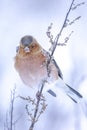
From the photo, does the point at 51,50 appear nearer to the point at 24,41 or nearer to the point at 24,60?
the point at 24,41

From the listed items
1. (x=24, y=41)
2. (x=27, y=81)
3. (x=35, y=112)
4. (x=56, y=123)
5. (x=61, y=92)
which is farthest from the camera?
(x=56, y=123)

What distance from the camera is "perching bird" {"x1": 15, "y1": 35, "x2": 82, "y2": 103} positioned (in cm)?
334

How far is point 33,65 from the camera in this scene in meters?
3.58

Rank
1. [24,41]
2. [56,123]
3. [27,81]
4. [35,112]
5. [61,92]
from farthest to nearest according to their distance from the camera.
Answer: [56,123] → [27,81] → [61,92] → [24,41] → [35,112]

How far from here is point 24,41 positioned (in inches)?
130

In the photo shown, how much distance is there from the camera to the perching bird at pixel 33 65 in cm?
334

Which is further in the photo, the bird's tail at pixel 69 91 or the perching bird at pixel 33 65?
the perching bird at pixel 33 65

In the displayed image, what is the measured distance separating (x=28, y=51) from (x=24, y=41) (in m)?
0.17

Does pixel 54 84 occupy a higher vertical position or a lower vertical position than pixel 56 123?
higher

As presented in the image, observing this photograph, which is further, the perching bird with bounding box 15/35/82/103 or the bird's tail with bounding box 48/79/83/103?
the perching bird with bounding box 15/35/82/103

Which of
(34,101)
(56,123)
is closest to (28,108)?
(34,101)

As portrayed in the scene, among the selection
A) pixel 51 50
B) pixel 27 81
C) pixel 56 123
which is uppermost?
pixel 51 50

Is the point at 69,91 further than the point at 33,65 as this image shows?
No

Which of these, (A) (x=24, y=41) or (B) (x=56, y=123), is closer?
(A) (x=24, y=41)
